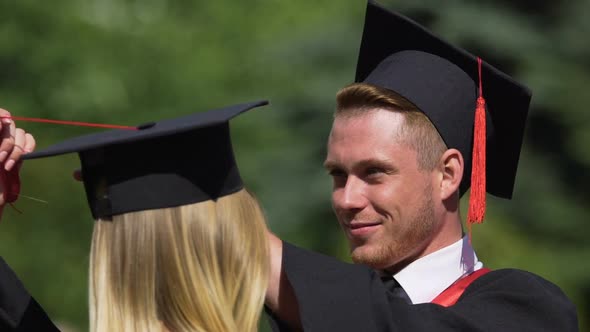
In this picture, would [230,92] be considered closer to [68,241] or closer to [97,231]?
[68,241]

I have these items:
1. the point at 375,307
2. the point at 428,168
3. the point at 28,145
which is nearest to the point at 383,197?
the point at 428,168

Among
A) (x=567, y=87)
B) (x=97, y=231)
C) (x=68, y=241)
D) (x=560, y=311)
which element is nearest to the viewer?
(x=97, y=231)

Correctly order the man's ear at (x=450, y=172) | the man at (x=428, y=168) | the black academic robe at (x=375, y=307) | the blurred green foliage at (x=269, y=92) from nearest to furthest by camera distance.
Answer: the black academic robe at (x=375, y=307)
the man at (x=428, y=168)
the man's ear at (x=450, y=172)
the blurred green foliage at (x=269, y=92)

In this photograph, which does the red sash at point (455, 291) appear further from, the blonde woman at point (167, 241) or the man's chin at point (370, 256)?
the blonde woman at point (167, 241)

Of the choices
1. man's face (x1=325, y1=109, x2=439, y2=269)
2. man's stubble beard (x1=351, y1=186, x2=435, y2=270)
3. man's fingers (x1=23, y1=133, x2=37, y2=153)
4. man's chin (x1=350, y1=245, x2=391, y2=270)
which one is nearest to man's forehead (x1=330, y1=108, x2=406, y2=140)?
man's face (x1=325, y1=109, x2=439, y2=269)

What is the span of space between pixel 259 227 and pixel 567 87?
3.32 meters

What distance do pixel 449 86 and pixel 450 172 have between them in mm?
294

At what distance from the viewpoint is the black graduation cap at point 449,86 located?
3.79m

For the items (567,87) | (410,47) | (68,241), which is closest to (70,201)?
(68,241)

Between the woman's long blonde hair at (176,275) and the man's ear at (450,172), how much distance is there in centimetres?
118

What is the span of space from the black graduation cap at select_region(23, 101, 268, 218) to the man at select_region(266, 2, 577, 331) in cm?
73

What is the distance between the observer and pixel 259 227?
2746 mm

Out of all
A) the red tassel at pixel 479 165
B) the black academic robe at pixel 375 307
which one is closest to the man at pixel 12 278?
the black academic robe at pixel 375 307

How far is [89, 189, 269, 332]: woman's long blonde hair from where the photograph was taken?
2.66 meters
